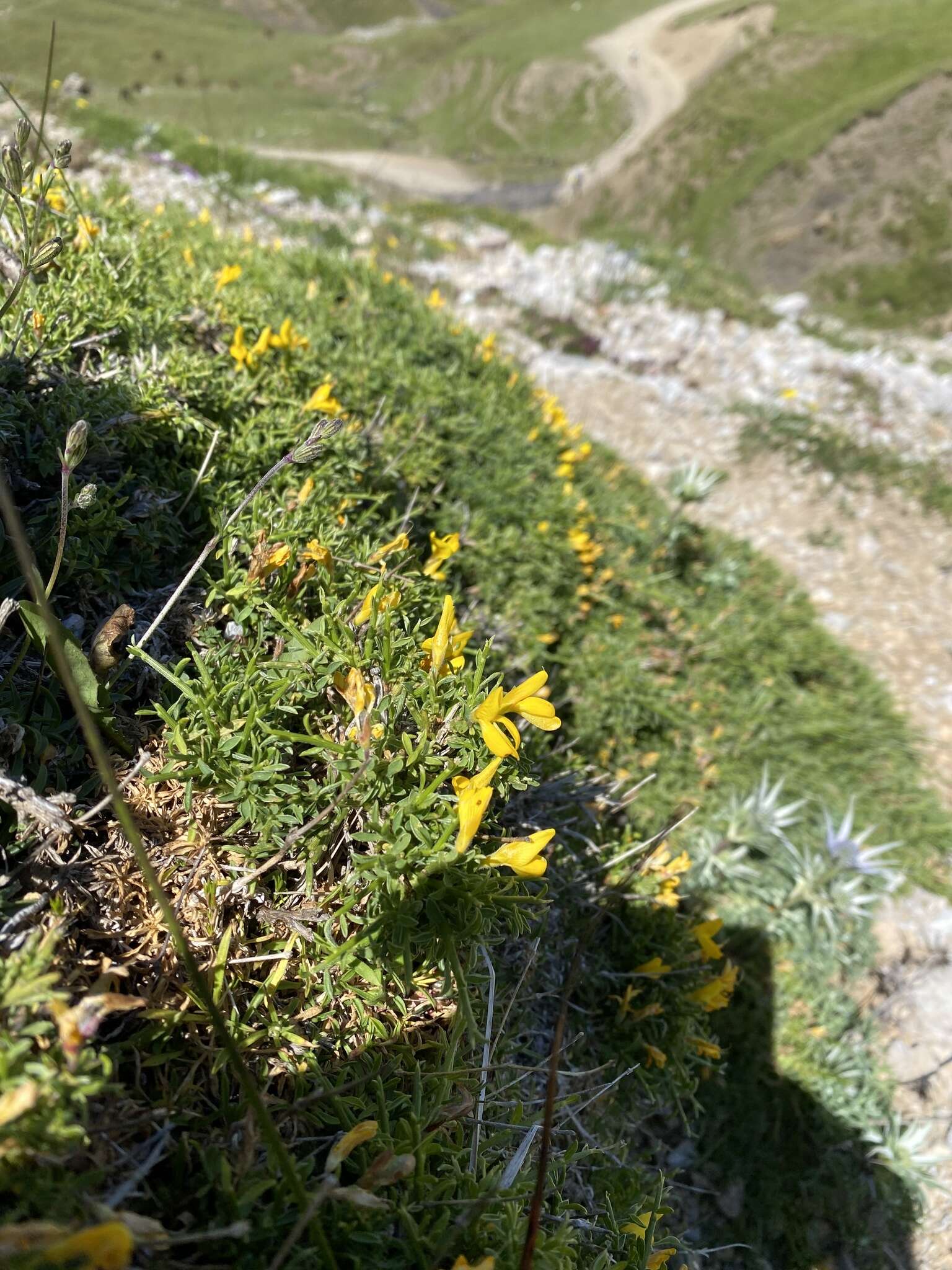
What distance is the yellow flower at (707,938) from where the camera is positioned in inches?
83.6

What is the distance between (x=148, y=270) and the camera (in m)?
2.58

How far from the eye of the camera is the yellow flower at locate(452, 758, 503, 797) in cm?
128

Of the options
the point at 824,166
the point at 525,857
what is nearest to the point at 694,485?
the point at 525,857

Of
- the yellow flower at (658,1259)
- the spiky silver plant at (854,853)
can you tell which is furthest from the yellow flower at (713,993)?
the spiky silver plant at (854,853)

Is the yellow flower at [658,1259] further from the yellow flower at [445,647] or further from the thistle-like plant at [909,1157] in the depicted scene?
the thistle-like plant at [909,1157]

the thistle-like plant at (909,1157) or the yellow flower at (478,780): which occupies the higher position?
the yellow flower at (478,780)

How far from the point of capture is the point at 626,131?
35.0 metres

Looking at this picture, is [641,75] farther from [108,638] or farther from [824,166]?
[108,638]

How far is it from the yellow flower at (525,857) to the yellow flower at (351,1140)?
0.45 meters

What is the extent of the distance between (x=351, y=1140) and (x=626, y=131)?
4376cm

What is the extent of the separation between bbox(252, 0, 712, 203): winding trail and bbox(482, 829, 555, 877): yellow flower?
23.6 m

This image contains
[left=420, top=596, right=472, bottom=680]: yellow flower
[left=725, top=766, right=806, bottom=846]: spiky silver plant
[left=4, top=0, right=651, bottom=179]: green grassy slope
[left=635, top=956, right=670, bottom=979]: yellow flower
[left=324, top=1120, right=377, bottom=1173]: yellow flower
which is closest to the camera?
[left=324, top=1120, right=377, bottom=1173]: yellow flower

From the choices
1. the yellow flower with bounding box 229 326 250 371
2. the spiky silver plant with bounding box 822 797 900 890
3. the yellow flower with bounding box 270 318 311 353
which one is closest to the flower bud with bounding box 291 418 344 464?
the yellow flower with bounding box 229 326 250 371

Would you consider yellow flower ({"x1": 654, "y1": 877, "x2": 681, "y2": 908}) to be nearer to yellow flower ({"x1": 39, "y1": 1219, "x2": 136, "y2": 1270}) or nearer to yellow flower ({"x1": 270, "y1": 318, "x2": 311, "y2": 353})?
yellow flower ({"x1": 39, "y1": 1219, "x2": 136, "y2": 1270})
